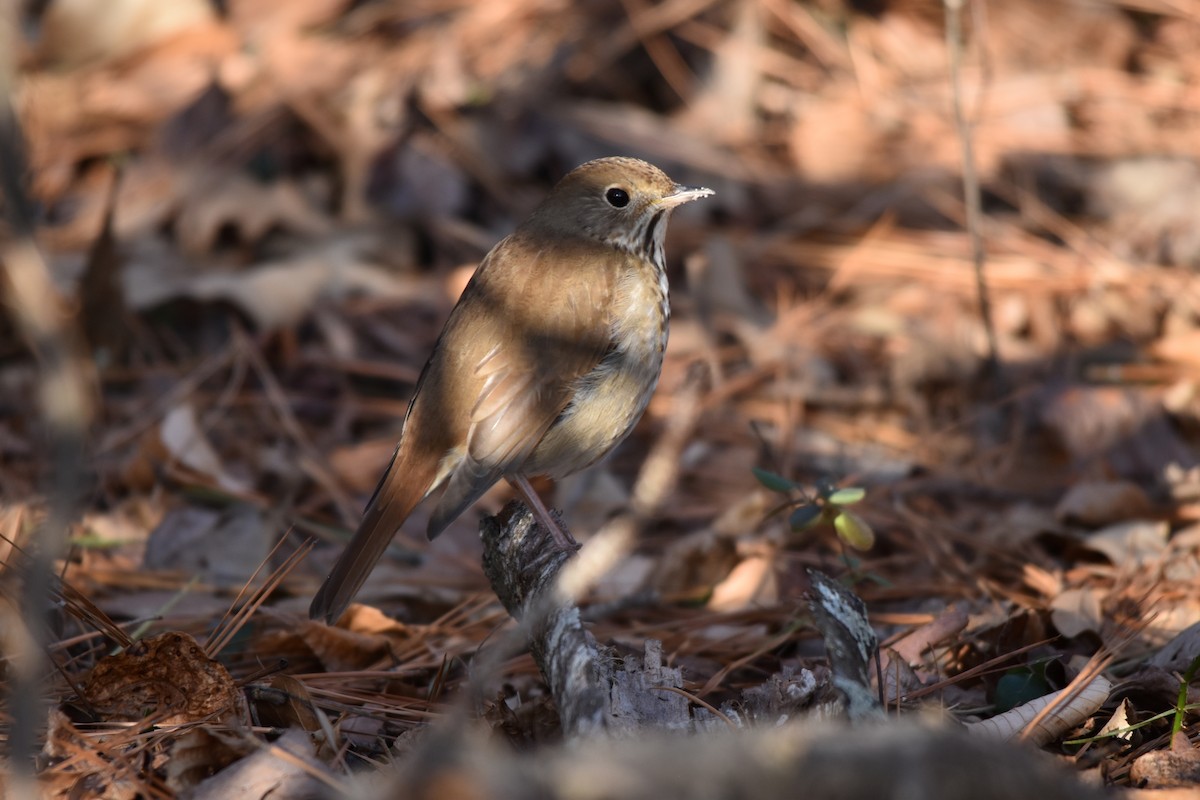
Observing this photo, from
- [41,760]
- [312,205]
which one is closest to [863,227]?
[312,205]

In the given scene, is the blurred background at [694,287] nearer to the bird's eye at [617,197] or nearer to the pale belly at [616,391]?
the pale belly at [616,391]

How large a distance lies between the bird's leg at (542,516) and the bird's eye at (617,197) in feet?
3.07

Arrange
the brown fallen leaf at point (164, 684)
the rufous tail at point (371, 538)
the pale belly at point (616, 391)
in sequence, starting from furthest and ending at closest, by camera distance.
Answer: the pale belly at point (616, 391)
the rufous tail at point (371, 538)
the brown fallen leaf at point (164, 684)

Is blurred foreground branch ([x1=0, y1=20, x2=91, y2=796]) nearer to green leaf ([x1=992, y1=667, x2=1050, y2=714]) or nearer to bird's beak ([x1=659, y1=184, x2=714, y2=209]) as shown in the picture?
green leaf ([x1=992, y1=667, x2=1050, y2=714])

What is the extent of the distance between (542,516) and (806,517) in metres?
0.70

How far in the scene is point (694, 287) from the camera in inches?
225

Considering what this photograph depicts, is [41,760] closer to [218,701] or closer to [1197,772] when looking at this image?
[218,701]

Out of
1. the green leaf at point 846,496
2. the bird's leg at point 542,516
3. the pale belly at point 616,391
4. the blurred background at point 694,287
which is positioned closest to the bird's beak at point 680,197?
the pale belly at point 616,391

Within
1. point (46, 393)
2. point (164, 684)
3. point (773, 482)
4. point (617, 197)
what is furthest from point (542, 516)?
point (46, 393)

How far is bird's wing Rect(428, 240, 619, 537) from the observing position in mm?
3398

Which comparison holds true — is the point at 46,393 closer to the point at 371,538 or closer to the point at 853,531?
the point at 371,538

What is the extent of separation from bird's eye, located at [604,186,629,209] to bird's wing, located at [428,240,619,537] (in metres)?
0.30

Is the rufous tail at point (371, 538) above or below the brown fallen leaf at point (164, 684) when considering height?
above

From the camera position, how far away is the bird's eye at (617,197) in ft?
12.9
